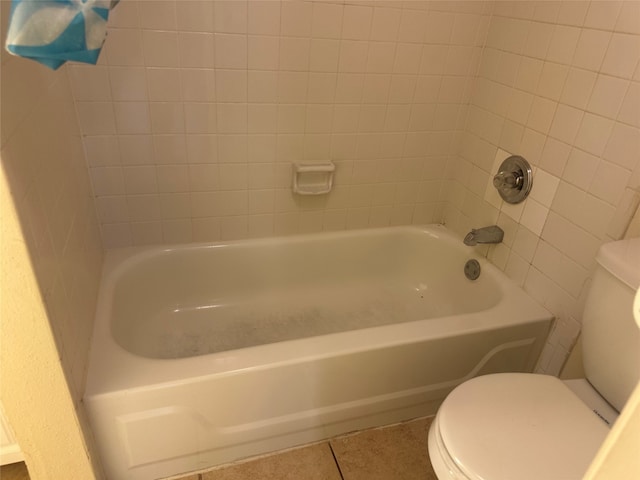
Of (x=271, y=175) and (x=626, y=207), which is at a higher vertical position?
(x=626, y=207)

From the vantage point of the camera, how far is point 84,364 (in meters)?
1.22

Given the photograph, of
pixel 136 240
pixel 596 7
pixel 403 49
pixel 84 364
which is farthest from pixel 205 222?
pixel 596 7

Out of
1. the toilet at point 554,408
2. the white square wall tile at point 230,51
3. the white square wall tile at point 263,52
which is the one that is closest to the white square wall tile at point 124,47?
the white square wall tile at point 230,51

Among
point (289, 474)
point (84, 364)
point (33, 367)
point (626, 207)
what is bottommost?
point (289, 474)

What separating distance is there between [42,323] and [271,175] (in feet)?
3.40

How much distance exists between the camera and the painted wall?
0.86 meters

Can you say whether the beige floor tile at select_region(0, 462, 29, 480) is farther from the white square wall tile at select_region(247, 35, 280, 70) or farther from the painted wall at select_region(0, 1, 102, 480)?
the white square wall tile at select_region(247, 35, 280, 70)

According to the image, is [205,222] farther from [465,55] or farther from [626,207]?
[626,207]

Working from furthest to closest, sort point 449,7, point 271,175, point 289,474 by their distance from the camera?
1. point 271,175
2. point 449,7
3. point 289,474

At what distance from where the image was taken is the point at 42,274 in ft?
3.09

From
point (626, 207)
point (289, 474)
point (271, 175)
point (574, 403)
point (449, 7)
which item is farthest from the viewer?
point (271, 175)

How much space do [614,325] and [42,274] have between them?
1329mm

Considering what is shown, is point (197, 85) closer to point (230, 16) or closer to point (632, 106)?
point (230, 16)

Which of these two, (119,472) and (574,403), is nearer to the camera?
(574,403)
